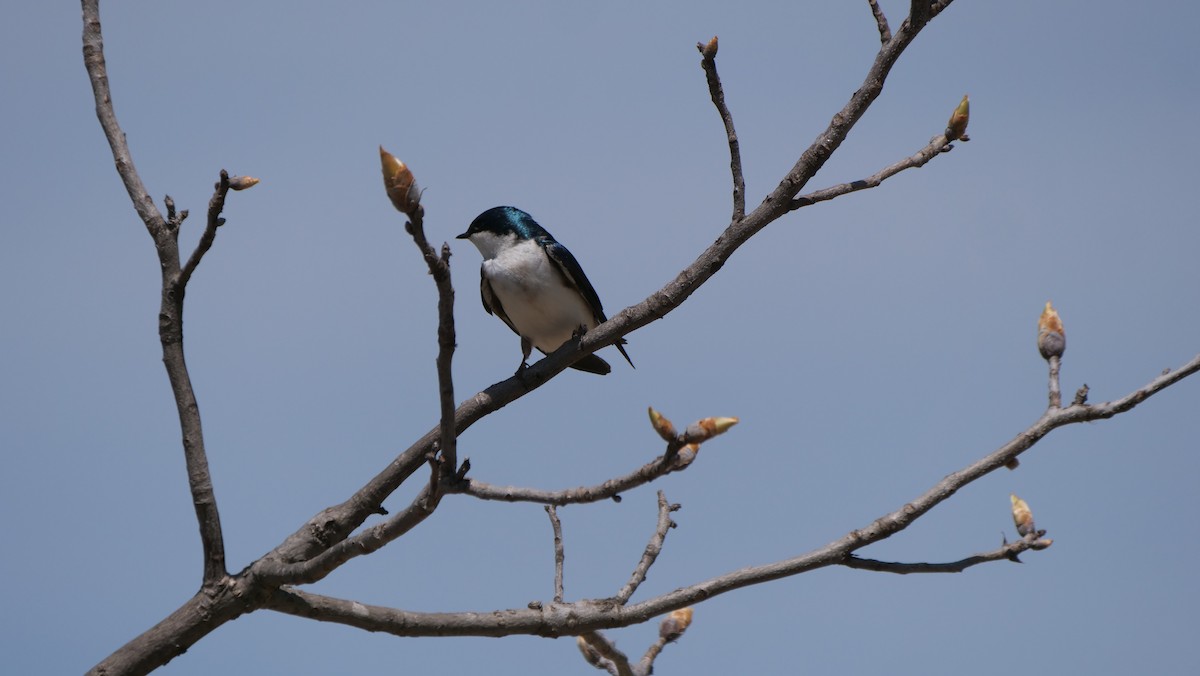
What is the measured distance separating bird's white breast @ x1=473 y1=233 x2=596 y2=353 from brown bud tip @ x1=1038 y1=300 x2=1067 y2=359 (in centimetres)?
453

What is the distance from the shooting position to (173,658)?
4.55m

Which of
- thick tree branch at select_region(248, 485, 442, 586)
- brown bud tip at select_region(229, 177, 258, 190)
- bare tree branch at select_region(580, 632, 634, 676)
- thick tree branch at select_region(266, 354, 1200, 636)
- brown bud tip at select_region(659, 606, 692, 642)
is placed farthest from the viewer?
brown bud tip at select_region(659, 606, 692, 642)

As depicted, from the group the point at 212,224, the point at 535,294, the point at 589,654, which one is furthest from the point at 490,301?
the point at 212,224

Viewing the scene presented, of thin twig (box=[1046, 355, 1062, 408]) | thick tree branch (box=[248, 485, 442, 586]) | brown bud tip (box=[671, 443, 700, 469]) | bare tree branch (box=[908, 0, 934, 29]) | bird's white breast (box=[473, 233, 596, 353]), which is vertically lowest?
thick tree branch (box=[248, 485, 442, 586])

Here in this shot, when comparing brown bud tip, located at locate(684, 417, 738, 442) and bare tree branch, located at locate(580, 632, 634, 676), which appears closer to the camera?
brown bud tip, located at locate(684, 417, 738, 442)

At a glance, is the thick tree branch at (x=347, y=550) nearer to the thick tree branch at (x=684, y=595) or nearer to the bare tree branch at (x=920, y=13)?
the thick tree branch at (x=684, y=595)

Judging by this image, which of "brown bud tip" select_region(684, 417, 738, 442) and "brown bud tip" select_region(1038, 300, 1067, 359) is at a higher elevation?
"brown bud tip" select_region(1038, 300, 1067, 359)

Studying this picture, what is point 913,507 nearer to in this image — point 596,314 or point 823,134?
point 823,134

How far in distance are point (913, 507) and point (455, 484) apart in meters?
1.82

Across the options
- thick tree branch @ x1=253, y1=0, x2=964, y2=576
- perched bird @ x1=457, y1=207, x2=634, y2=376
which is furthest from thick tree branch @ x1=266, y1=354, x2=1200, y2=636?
perched bird @ x1=457, y1=207, x2=634, y2=376

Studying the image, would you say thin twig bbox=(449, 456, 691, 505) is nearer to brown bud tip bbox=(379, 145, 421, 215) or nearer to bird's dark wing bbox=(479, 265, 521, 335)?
brown bud tip bbox=(379, 145, 421, 215)

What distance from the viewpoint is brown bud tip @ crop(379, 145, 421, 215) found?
3.37 metres

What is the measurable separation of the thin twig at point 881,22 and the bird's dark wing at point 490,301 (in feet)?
15.7

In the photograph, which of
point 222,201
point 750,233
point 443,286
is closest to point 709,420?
point 443,286
